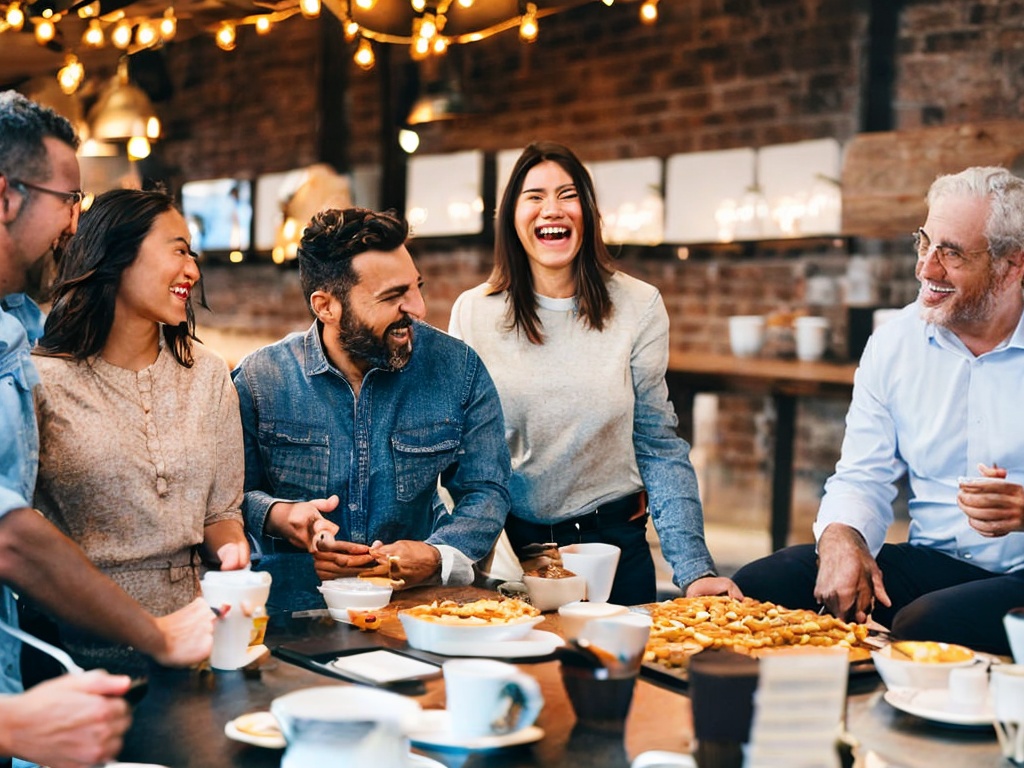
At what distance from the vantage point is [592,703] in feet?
4.65

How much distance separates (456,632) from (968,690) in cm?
68

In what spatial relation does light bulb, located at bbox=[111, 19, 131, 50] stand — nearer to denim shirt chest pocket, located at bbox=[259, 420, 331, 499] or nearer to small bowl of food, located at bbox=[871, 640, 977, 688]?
denim shirt chest pocket, located at bbox=[259, 420, 331, 499]

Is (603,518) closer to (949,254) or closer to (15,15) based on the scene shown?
(949,254)

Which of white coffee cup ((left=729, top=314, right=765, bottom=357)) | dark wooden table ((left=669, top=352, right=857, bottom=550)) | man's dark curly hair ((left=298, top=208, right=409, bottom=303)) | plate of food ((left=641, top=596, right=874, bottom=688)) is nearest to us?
plate of food ((left=641, top=596, right=874, bottom=688))

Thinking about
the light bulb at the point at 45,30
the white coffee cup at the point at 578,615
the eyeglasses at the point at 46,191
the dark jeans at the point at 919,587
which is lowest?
the dark jeans at the point at 919,587

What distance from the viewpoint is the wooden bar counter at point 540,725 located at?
133 centimetres

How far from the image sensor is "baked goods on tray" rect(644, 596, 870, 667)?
5.59 feet

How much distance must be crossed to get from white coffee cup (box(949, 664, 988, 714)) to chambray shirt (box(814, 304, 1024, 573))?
3.82 feet

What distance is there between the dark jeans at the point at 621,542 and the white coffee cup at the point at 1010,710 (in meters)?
1.48

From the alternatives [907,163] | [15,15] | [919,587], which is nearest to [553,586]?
[919,587]

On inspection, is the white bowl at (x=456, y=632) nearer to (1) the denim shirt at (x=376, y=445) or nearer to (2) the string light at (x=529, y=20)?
(1) the denim shirt at (x=376, y=445)

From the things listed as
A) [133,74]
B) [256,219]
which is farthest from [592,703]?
[256,219]

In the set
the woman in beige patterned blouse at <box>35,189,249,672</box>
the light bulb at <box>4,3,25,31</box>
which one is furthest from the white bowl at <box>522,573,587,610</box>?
the light bulb at <box>4,3,25,31</box>

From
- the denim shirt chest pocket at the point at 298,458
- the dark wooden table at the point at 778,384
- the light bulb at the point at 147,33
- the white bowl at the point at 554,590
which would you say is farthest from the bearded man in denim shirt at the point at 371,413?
the dark wooden table at the point at 778,384
